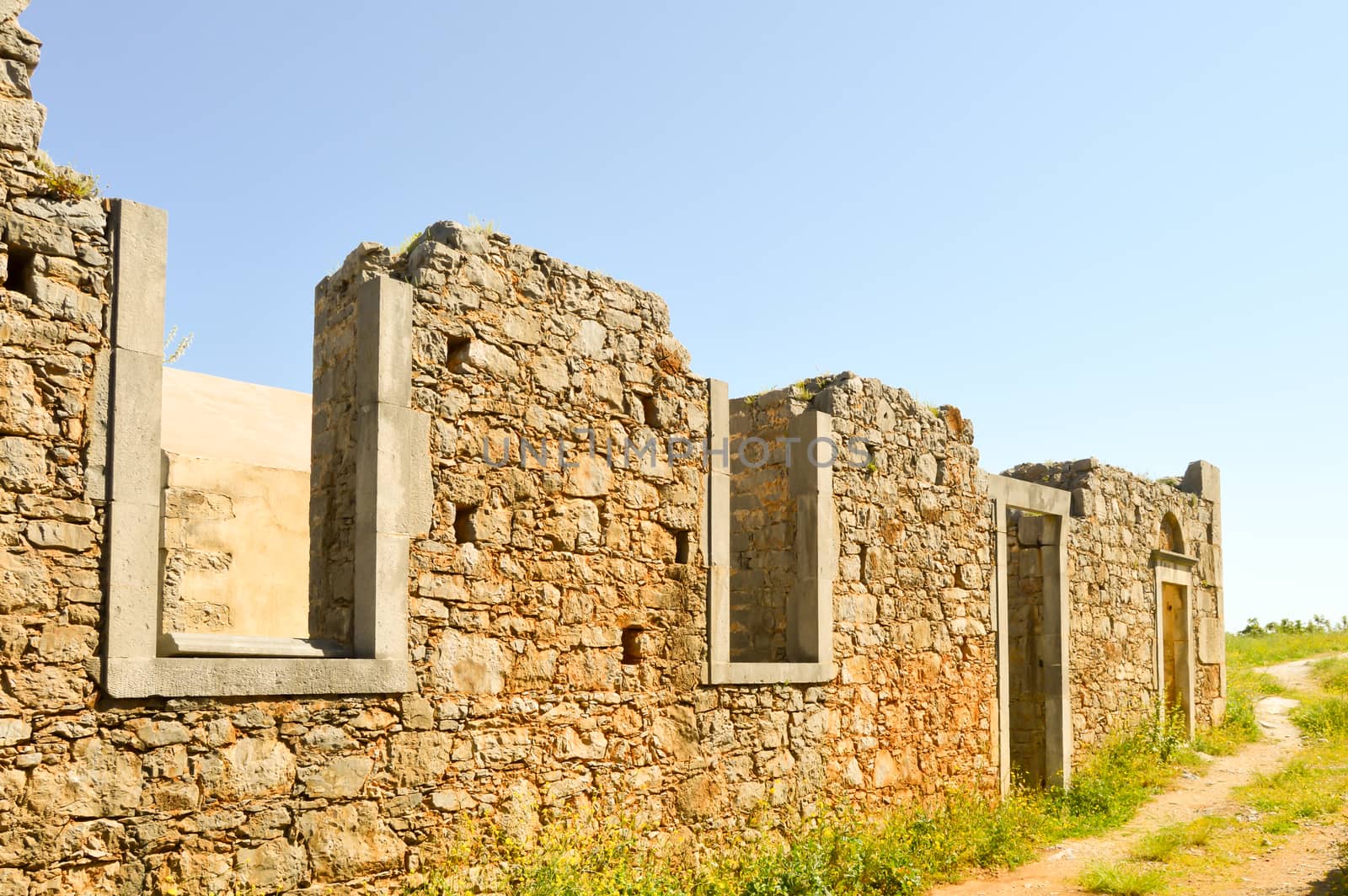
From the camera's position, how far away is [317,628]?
232 inches

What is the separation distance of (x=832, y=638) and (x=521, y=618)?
9.53 feet

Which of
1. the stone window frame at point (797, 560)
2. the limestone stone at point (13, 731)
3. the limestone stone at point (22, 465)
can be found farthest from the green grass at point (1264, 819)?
the limestone stone at point (22, 465)

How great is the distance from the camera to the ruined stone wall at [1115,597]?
1188 cm

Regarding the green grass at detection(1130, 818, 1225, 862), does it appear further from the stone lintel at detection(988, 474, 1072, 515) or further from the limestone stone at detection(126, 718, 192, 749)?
the limestone stone at detection(126, 718, 192, 749)

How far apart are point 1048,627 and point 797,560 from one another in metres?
4.32

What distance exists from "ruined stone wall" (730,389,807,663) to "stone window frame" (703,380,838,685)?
0.10 m

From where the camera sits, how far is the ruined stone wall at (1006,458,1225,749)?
39.0ft

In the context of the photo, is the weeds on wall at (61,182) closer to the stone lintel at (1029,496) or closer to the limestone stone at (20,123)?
the limestone stone at (20,123)

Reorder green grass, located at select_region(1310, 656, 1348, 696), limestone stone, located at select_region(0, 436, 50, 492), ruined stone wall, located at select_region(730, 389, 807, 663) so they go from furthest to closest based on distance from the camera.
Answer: green grass, located at select_region(1310, 656, 1348, 696)
ruined stone wall, located at select_region(730, 389, 807, 663)
limestone stone, located at select_region(0, 436, 50, 492)

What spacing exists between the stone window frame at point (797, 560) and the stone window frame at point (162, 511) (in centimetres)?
218

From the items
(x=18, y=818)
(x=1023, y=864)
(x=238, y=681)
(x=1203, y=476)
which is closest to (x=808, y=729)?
(x=1023, y=864)

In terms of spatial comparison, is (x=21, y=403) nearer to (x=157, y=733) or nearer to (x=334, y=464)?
(x=157, y=733)

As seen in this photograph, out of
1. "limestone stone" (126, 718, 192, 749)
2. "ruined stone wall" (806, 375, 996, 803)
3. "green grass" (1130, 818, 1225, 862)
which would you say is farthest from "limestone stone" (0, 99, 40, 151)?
"green grass" (1130, 818, 1225, 862)

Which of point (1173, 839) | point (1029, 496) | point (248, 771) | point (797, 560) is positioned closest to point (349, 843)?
point (248, 771)
